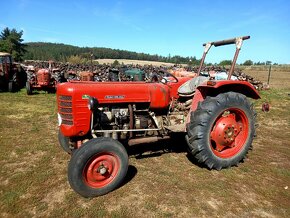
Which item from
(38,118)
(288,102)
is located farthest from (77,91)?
(288,102)

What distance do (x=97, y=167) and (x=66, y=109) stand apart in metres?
0.94

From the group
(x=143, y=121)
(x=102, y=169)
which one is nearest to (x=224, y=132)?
(x=143, y=121)

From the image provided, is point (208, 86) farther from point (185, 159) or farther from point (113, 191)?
point (113, 191)

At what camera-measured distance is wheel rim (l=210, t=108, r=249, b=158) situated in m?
4.26

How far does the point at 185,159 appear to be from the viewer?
4.72 m

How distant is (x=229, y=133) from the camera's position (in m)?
4.29

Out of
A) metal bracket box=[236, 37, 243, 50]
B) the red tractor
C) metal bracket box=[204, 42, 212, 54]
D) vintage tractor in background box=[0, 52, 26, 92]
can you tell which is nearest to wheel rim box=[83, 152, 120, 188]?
the red tractor

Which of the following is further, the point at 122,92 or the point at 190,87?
the point at 190,87

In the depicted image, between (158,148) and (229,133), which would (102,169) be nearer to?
(158,148)

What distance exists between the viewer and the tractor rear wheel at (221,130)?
3.98 metres

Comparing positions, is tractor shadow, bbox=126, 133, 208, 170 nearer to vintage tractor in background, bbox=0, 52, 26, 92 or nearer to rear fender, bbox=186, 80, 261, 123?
rear fender, bbox=186, 80, 261, 123

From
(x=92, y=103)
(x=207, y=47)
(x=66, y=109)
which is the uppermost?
(x=207, y=47)

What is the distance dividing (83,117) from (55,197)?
1115mm

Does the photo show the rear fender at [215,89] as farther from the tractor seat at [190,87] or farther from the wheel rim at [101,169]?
the wheel rim at [101,169]
